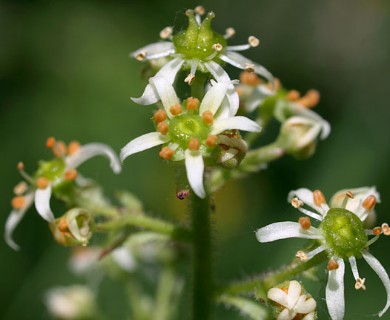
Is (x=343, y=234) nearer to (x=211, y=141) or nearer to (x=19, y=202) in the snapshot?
(x=211, y=141)

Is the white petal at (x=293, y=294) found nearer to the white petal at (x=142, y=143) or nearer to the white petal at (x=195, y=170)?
the white petal at (x=195, y=170)

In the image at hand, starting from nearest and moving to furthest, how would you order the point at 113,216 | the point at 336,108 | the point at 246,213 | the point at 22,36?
the point at 113,216, the point at 246,213, the point at 336,108, the point at 22,36

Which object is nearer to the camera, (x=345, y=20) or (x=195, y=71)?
(x=195, y=71)

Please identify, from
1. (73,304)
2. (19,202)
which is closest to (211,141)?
(19,202)

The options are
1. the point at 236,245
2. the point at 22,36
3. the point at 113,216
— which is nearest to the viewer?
the point at 113,216

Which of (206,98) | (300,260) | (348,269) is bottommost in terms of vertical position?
(348,269)

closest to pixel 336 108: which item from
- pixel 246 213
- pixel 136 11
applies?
pixel 246 213

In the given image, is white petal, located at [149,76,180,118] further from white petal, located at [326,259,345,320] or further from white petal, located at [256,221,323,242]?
white petal, located at [326,259,345,320]

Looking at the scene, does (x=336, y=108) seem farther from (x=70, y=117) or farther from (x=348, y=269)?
(x=348, y=269)
